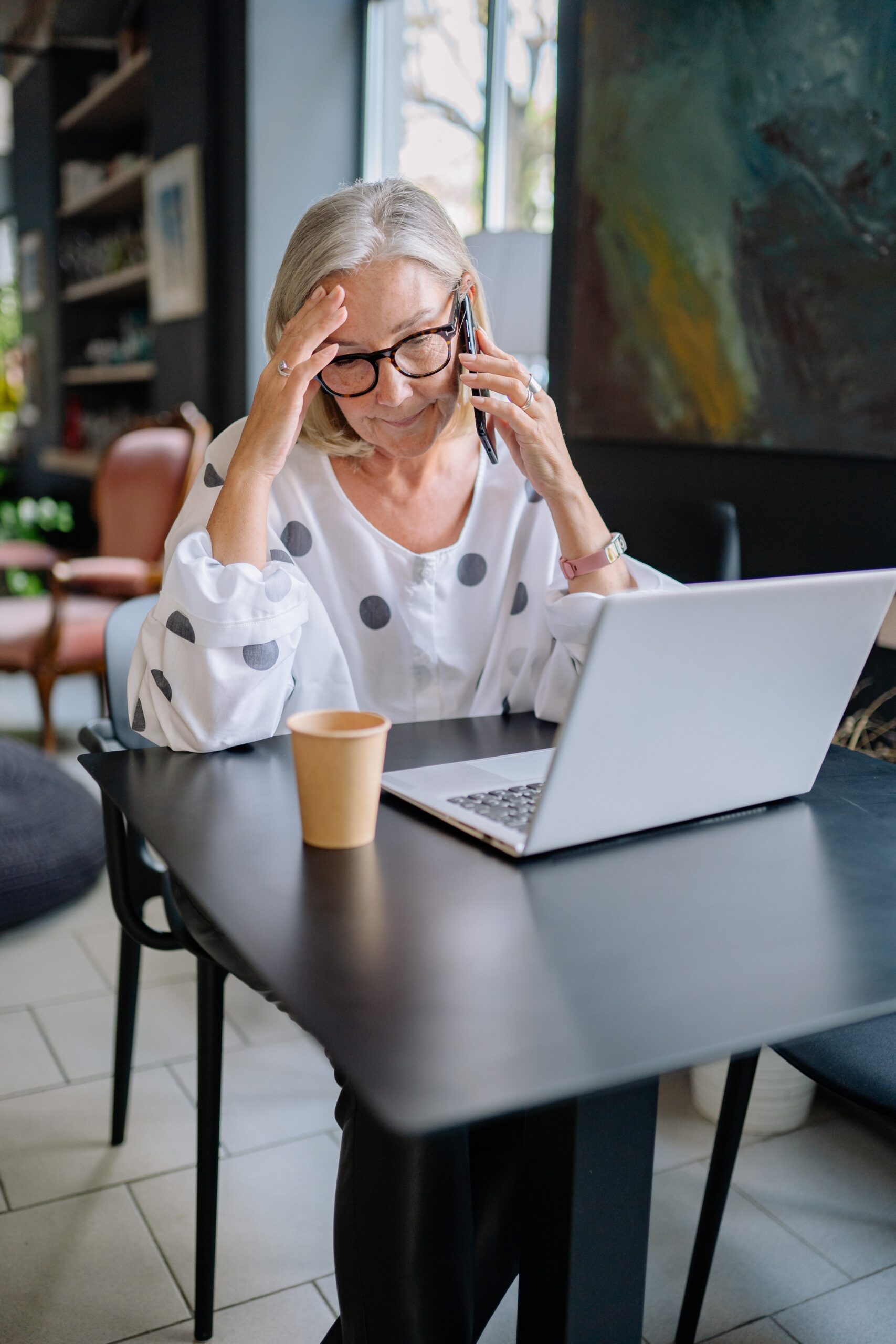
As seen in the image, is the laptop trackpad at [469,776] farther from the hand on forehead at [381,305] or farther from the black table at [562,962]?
the hand on forehead at [381,305]

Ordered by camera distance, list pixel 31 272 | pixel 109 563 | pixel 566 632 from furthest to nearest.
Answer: pixel 31 272 < pixel 109 563 < pixel 566 632

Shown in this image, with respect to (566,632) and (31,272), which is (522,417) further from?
(31,272)

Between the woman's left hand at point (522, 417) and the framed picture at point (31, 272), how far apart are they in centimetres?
573

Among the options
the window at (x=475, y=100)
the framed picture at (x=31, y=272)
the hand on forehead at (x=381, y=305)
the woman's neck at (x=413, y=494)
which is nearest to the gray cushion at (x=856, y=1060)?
the woman's neck at (x=413, y=494)

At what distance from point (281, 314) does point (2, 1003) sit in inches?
54.5

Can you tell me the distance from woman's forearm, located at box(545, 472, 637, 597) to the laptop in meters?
0.35

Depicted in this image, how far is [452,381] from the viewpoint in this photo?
1.25 metres

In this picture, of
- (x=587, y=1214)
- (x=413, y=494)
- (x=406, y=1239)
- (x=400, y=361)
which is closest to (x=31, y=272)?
(x=413, y=494)

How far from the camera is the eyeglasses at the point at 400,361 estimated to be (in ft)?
3.94

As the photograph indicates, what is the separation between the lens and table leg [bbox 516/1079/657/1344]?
0.70 meters

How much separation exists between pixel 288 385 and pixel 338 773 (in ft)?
1.70

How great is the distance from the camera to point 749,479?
2076mm

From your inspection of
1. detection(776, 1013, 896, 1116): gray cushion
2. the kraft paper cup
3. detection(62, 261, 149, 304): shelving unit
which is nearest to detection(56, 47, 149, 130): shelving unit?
detection(62, 261, 149, 304): shelving unit

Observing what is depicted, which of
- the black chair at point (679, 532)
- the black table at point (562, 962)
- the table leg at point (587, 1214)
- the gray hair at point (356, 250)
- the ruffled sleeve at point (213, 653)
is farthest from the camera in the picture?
the black chair at point (679, 532)
